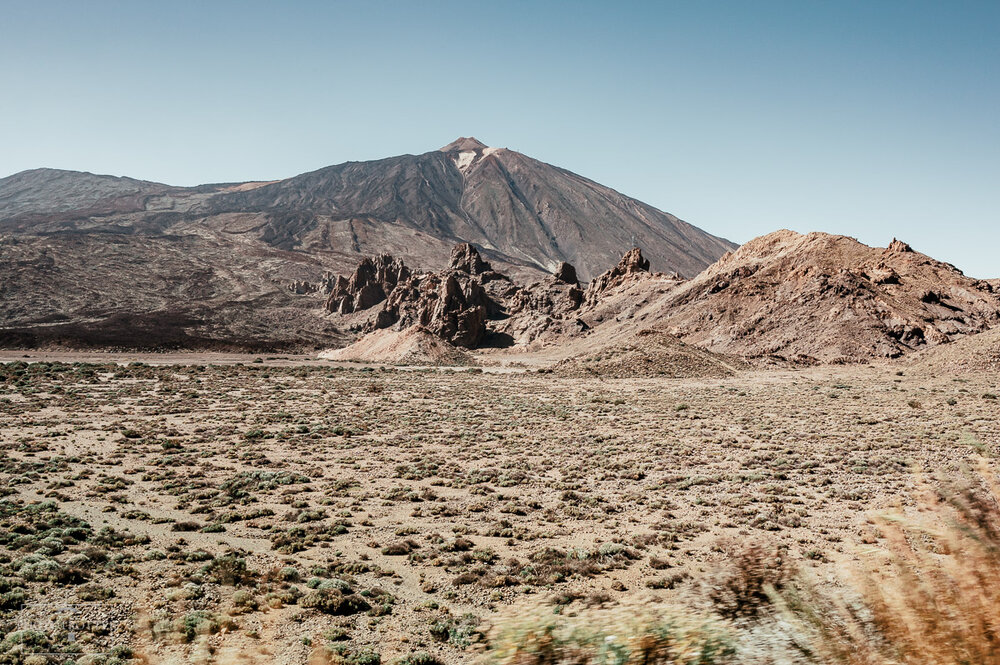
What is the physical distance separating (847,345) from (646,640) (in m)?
50.6

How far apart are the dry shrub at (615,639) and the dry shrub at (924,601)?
12.9 inches

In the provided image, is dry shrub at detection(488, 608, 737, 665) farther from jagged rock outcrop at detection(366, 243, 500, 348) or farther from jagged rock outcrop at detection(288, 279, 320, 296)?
jagged rock outcrop at detection(288, 279, 320, 296)

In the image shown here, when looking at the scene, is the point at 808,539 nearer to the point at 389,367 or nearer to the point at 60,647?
the point at 60,647

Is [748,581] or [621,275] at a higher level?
[621,275]

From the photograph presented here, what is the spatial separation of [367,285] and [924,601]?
91.8 meters

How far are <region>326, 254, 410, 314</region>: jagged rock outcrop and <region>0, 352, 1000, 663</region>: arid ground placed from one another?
61.5 meters

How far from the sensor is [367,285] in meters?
90.4

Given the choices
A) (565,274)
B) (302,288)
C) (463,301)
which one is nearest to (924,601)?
(463,301)

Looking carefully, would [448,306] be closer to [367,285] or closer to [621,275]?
[621,275]

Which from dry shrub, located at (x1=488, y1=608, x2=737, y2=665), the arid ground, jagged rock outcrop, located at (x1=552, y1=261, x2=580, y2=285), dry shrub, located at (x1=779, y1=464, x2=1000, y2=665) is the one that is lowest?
the arid ground

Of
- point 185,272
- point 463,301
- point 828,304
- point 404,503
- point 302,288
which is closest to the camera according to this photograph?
point 404,503

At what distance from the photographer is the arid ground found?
7.55 m

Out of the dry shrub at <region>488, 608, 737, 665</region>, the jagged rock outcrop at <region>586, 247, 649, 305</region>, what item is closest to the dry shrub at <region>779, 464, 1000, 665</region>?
the dry shrub at <region>488, 608, 737, 665</region>

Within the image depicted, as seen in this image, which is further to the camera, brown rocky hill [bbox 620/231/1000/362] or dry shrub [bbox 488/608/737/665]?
brown rocky hill [bbox 620/231/1000/362]
